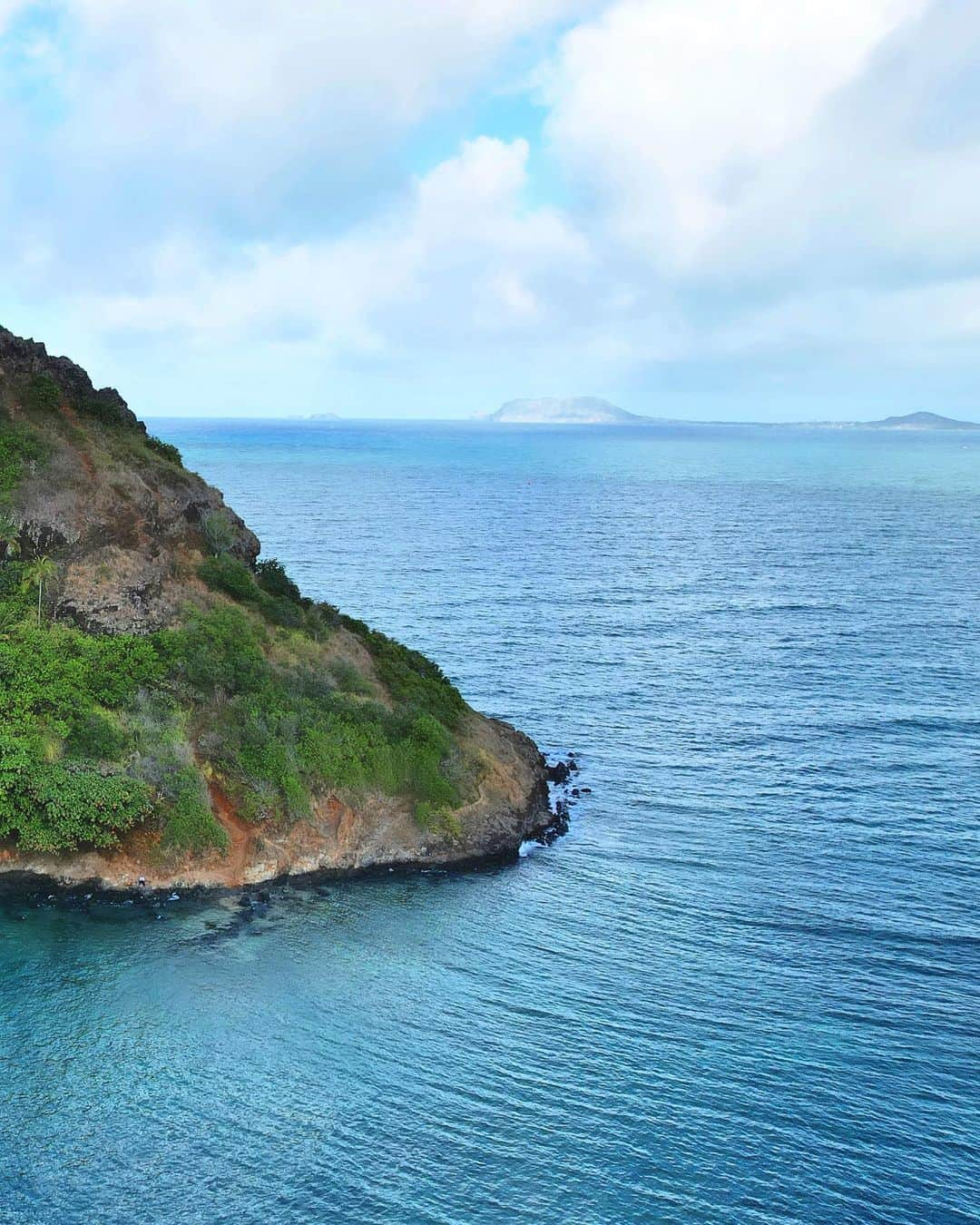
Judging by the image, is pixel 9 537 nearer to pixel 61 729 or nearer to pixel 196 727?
pixel 61 729

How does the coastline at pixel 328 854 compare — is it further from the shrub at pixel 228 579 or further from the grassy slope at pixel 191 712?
the shrub at pixel 228 579

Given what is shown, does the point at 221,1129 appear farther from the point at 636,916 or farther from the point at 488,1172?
the point at 636,916

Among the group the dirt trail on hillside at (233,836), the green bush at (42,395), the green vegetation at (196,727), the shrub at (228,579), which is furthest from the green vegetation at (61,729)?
the green bush at (42,395)

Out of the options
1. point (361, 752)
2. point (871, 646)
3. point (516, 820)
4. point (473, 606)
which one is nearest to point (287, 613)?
point (361, 752)

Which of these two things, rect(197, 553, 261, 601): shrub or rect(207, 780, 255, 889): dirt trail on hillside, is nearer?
rect(207, 780, 255, 889): dirt trail on hillside

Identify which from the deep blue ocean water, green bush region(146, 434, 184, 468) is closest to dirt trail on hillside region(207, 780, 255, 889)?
the deep blue ocean water

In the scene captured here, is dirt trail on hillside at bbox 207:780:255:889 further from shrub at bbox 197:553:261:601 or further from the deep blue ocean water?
shrub at bbox 197:553:261:601
